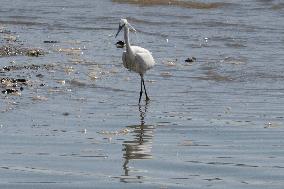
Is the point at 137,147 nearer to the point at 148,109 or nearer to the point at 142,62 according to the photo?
the point at 148,109

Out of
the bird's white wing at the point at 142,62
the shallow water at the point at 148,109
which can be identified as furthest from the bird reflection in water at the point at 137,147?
the bird's white wing at the point at 142,62

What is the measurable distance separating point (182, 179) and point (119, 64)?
30.1 ft

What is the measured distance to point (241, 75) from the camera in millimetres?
15734

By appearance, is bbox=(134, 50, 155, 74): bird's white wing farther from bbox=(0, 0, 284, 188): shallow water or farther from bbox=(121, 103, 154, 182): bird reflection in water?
bbox=(121, 103, 154, 182): bird reflection in water

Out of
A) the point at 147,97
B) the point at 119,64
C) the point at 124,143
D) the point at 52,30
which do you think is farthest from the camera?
the point at 52,30

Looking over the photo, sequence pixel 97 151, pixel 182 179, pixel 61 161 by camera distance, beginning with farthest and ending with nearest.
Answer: pixel 97 151
pixel 61 161
pixel 182 179

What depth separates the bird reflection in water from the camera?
7952 mm

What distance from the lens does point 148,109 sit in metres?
12.4

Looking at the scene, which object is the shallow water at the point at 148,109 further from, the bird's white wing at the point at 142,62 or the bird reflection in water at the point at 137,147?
the bird's white wing at the point at 142,62

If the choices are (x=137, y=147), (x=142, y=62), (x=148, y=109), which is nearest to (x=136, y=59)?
(x=142, y=62)

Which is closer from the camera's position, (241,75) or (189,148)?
(189,148)

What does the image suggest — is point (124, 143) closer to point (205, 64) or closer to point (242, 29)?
point (205, 64)

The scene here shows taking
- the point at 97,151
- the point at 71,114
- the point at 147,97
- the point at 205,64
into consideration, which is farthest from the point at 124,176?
the point at 205,64

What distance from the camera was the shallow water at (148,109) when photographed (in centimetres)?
799
